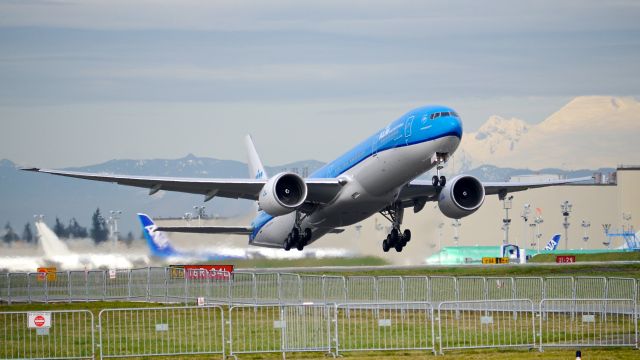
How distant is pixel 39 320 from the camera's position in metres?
28.5

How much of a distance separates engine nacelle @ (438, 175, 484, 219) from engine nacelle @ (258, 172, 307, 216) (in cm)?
738

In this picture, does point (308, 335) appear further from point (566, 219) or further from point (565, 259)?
point (566, 219)

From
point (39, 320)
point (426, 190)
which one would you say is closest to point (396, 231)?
point (426, 190)

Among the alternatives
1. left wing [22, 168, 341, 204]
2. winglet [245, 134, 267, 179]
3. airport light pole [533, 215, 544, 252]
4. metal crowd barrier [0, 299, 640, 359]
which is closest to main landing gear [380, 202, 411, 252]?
left wing [22, 168, 341, 204]

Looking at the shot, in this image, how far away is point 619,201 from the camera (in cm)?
16812

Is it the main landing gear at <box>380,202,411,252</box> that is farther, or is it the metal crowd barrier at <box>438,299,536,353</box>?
the main landing gear at <box>380,202,411,252</box>

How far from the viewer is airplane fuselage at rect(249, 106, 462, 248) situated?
151 feet

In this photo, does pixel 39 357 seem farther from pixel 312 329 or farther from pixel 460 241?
pixel 460 241

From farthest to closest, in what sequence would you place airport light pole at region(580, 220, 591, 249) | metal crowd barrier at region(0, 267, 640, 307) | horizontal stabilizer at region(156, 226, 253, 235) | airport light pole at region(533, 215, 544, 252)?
airport light pole at region(580, 220, 591, 249) → airport light pole at region(533, 215, 544, 252) → horizontal stabilizer at region(156, 226, 253, 235) → metal crowd barrier at region(0, 267, 640, 307)

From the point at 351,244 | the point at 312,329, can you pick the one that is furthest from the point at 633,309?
the point at 351,244

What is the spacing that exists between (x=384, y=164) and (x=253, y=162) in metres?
25.6

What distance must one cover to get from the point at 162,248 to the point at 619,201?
110m

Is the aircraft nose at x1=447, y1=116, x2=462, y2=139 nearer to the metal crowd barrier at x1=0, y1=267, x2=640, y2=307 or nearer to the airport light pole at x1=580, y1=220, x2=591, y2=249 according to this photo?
the metal crowd barrier at x1=0, y1=267, x2=640, y2=307

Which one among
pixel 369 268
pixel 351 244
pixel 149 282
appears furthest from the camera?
pixel 369 268
